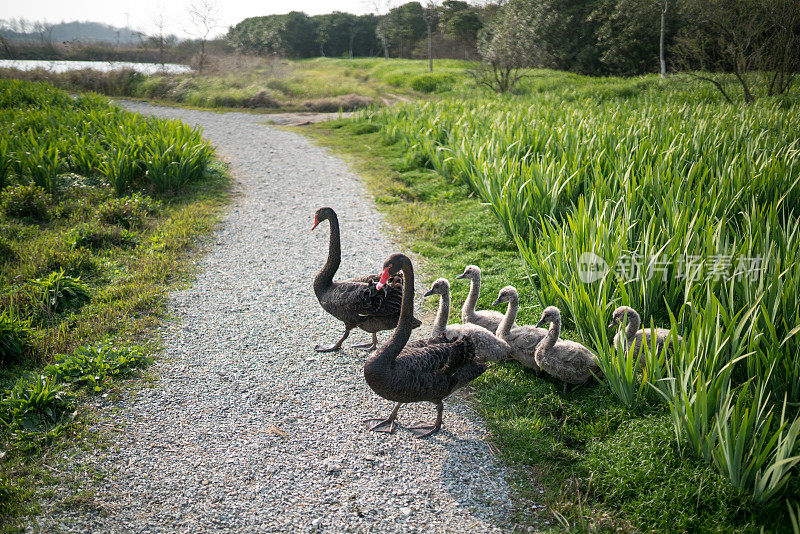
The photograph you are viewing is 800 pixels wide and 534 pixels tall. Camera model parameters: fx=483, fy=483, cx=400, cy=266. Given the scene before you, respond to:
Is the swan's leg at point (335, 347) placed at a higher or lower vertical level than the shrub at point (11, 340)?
lower

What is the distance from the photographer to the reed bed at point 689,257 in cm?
274

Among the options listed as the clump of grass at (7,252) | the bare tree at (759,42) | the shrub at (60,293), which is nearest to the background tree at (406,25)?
the bare tree at (759,42)

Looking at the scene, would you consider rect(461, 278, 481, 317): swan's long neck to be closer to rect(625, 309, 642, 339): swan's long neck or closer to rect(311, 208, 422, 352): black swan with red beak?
rect(311, 208, 422, 352): black swan with red beak

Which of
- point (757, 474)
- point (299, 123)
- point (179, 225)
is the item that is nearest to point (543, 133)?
point (179, 225)

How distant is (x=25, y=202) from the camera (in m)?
7.61

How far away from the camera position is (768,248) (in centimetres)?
368

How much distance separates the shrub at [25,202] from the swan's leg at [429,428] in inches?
288

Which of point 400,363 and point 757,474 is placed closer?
point 757,474

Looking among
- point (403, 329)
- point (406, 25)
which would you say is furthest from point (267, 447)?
point (406, 25)

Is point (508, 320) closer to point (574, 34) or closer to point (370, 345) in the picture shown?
point (370, 345)

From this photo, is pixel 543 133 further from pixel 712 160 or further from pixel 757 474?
pixel 757 474

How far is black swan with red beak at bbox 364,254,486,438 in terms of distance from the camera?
3.26m

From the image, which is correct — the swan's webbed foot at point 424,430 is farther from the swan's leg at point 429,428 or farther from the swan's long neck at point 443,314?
the swan's long neck at point 443,314

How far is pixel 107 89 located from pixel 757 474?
28.2 metres
